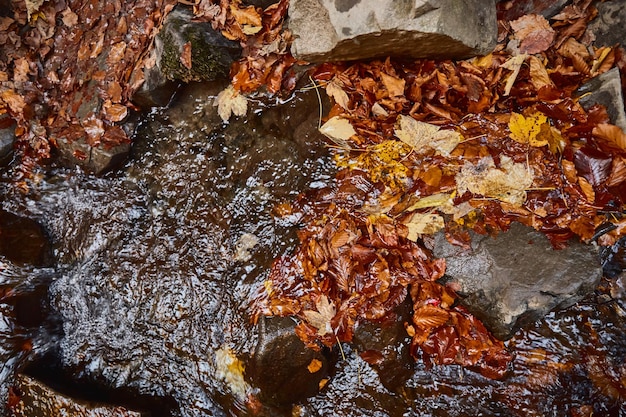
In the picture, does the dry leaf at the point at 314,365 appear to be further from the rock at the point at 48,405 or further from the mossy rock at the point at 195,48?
the mossy rock at the point at 195,48

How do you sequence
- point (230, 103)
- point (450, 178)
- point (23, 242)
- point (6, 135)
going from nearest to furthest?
point (450, 178) < point (230, 103) < point (23, 242) < point (6, 135)

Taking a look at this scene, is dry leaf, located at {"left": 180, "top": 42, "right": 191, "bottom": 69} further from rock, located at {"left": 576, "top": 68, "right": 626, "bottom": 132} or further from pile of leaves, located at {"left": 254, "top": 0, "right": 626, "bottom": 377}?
rock, located at {"left": 576, "top": 68, "right": 626, "bottom": 132}

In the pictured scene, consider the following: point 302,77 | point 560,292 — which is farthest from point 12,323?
point 560,292

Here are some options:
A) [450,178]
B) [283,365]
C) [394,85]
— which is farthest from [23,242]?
[450,178]

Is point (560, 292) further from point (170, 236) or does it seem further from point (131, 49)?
point (131, 49)

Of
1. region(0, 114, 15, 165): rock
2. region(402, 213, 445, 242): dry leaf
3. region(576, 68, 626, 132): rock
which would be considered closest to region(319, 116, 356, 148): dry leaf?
region(402, 213, 445, 242): dry leaf

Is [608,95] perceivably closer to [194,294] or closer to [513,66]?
[513,66]
